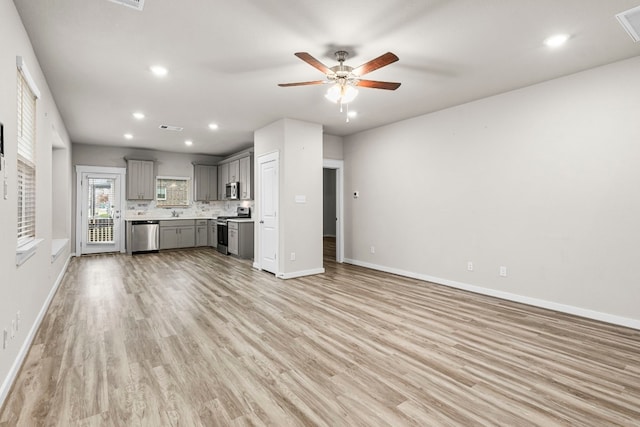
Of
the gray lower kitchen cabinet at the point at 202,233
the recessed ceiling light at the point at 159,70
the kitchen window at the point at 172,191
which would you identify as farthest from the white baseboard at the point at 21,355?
the kitchen window at the point at 172,191

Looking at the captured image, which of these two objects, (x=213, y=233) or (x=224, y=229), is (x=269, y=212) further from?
(x=213, y=233)

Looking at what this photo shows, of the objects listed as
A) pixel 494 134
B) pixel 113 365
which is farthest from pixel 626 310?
pixel 113 365

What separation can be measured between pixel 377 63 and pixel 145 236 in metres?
7.37

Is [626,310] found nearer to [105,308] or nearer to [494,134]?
[494,134]

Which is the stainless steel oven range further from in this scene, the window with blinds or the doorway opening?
the window with blinds

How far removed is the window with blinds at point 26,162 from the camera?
2.86m

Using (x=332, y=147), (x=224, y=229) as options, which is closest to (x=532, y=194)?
(x=332, y=147)

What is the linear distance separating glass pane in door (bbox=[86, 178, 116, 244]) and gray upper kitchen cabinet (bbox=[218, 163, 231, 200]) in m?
2.59

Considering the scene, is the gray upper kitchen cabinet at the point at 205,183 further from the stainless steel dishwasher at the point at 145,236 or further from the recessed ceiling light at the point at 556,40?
the recessed ceiling light at the point at 556,40

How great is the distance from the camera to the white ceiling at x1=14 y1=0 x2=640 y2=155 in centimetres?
247

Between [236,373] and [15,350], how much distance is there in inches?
62.5

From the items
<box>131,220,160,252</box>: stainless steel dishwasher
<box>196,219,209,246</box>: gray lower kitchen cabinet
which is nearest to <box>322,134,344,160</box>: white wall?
<box>196,219,209,246</box>: gray lower kitchen cabinet

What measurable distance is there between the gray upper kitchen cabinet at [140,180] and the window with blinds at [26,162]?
5.05 meters

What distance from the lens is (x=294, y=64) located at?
338 centimetres
